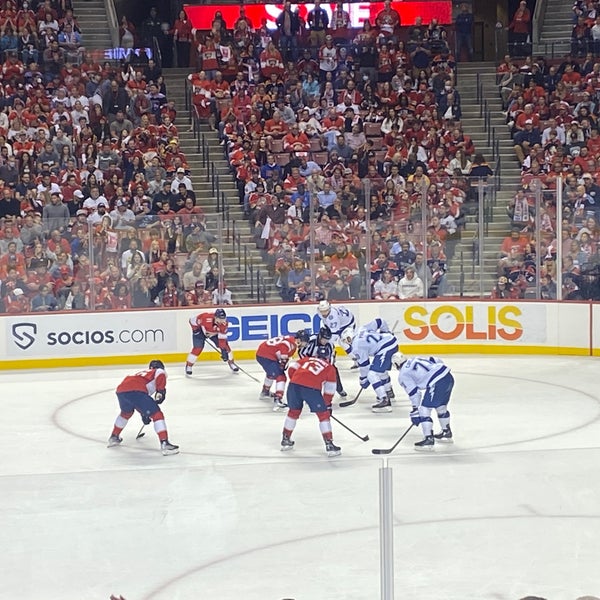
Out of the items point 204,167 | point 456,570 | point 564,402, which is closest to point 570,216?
point 564,402

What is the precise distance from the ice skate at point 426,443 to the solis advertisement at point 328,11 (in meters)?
12.9

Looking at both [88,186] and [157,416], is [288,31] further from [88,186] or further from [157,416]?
[157,416]

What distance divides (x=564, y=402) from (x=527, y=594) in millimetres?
8045

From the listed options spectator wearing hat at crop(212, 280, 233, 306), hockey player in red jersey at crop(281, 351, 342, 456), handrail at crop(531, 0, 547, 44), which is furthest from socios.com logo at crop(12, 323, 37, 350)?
handrail at crop(531, 0, 547, 44)

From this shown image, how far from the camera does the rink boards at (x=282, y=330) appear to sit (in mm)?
15242

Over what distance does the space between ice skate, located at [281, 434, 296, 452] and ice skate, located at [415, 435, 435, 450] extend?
1.08 meters

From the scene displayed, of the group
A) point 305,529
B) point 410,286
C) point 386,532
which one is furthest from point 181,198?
point 386,532

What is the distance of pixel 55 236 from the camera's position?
15008 millimetres

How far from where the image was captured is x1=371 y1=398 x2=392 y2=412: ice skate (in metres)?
12.4

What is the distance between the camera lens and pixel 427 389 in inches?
404

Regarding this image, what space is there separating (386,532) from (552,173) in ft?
46.8

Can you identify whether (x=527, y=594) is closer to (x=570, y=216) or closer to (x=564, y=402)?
(x=564, y=402)

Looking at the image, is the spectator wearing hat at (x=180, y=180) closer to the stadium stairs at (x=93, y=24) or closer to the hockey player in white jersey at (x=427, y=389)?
the stadium stairs at (x=93, y=24)

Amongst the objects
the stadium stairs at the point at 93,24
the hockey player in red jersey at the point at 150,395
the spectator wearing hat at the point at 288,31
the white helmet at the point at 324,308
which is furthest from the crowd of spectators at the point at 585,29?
the hockey player in red jersey at the point at 150,395
